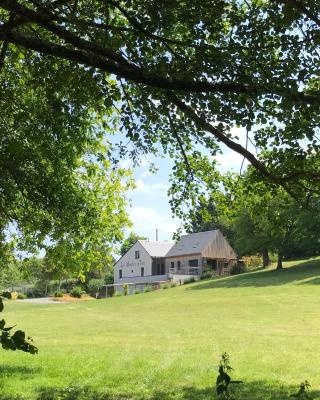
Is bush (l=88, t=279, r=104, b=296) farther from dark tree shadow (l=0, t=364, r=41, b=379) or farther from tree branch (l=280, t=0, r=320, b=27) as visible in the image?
tree branch (l=280, t=0, r=320, b=27)

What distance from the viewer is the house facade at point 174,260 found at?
68312mm

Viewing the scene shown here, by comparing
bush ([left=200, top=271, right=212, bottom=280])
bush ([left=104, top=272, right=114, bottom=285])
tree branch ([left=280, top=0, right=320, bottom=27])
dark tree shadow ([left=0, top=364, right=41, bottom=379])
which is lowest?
dark tree shadow ([left=0, top=364, right=41, bottom=379])

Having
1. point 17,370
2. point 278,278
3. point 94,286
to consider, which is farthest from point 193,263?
point 17,370

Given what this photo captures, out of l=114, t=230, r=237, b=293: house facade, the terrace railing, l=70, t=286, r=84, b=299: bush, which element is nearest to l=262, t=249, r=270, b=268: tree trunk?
l=114, t=230, r=237, b=293: house facade

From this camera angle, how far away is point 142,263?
252ft

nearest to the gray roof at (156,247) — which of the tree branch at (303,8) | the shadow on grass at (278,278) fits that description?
the shadow on grass at (278,278)

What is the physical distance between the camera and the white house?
75562mm

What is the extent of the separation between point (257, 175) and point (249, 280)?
43517mm

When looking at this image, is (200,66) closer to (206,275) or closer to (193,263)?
(206,275)

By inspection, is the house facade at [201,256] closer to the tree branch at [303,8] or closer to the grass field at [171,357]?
the grass field at [171,357]

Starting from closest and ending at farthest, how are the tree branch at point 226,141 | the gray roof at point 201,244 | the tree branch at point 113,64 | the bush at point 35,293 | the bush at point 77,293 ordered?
the tree branch at point 113,64 < the tree branch at point 226,141 < the bush at point 77,293 < the gray roof at point 201,244 < the bush at point 35,293

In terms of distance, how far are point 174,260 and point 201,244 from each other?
17.7 feet

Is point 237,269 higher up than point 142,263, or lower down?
lower down

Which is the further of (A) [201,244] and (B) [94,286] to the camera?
(A) [201,244]
